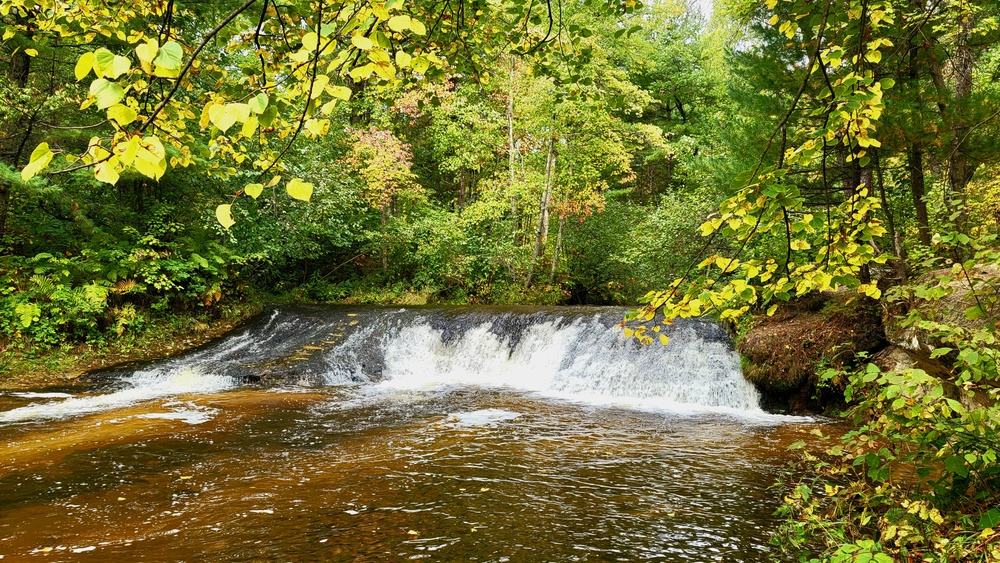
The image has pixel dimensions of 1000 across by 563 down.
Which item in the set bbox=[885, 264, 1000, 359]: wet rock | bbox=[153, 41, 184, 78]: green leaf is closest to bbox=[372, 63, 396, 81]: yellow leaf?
bbox=[153, 41, 184, 78]: green leaf

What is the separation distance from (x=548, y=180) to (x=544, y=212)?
3.72 ft

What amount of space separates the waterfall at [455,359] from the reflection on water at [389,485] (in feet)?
4.79

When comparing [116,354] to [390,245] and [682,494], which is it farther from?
[682,494]

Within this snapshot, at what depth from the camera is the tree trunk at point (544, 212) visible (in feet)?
51.8

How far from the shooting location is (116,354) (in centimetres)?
1071

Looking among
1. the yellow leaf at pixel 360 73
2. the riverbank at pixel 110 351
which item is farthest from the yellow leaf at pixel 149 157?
the riverbank at pixel 110 351

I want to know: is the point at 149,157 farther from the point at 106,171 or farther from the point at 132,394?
the point at 132,394

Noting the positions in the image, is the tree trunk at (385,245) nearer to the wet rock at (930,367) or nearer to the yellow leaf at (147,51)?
the wet rock at (930,367)

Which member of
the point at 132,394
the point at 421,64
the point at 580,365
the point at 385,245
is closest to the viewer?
the point at 421,64

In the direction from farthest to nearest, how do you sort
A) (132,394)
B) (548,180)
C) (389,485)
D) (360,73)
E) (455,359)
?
(548,180), (455,359), (132,394), (389,485), (360,73)

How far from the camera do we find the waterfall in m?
9.12

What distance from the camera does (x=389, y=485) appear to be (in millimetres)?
4688

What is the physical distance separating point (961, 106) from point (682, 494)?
5684 millimetres

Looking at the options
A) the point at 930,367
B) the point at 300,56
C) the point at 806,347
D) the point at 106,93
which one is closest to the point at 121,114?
the point at 106,93
